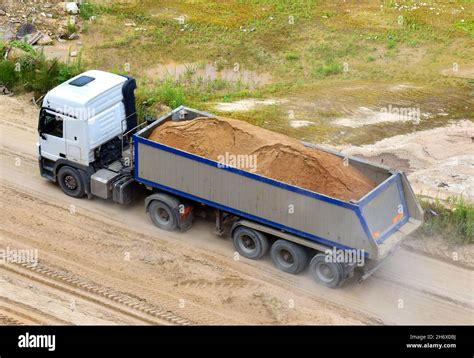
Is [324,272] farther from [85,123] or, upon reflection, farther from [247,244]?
[85,123]

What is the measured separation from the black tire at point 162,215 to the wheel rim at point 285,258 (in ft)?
8.96

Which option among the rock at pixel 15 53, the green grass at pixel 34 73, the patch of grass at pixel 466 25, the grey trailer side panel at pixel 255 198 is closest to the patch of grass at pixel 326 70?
the patch of grass at pixel 466 25

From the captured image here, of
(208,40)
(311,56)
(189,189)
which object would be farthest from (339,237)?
(208,40)

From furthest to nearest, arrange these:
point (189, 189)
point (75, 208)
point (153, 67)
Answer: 1. point (153, 67)
2. point (75, 208)
3. point (189, 189)

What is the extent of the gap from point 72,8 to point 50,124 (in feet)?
47.5

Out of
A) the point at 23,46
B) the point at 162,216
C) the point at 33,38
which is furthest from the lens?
the point at 33,38

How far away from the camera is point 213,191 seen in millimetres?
19125

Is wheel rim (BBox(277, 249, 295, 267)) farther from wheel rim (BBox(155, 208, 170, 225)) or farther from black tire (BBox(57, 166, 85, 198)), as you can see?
black tire (BBox(57, 166, 85, 198))

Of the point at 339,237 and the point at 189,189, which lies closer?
the point at 339,237

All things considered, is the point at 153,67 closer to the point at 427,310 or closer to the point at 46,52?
the point at 46,52

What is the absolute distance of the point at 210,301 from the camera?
1803 centimetres

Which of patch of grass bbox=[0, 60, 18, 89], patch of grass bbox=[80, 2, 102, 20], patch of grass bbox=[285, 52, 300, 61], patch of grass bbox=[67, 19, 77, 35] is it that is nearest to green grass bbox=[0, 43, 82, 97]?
patch of grass bbox=[0, 60, 18, 89]

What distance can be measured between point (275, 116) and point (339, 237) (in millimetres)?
8834

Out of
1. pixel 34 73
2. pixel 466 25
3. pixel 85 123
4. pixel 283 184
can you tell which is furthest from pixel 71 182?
pixel 466 25
